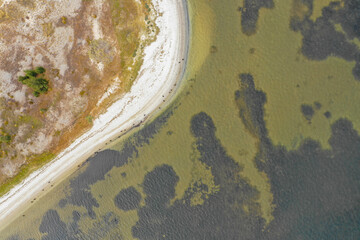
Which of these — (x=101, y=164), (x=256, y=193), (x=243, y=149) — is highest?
(x=101, y=164)

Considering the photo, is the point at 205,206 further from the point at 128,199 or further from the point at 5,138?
the point at 5,138

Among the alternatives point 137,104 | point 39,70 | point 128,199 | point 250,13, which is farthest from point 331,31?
point 39,70

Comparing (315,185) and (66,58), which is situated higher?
(66,58)

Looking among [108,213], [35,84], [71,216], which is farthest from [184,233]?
[35,84]

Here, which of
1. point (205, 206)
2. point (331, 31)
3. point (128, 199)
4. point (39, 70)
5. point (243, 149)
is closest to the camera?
point (331, 31)

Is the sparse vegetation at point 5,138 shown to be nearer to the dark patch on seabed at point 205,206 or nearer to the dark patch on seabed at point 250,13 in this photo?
the dark patch on seabed at point 205,206

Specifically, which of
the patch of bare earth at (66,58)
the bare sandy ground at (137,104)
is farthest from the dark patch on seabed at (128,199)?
the patch of bare earth at (66,58)
